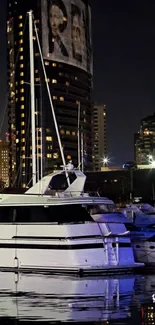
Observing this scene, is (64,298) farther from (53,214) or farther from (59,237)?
(53,214)

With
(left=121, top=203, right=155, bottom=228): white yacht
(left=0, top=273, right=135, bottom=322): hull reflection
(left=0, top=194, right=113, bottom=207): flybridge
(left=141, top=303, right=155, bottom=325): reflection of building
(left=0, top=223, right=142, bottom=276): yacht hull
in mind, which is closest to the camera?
(left=141, top=303, right=155, bottom=325): reflection of building

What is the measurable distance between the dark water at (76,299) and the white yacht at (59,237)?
98 cm

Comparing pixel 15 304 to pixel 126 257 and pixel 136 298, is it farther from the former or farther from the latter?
pixel 126 257

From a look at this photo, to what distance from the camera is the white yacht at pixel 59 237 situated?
30.0 m

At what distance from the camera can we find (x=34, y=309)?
21.7 metres

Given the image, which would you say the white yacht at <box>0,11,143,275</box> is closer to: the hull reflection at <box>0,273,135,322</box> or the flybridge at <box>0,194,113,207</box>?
the flybridge at <box>0,194,113,207</box>

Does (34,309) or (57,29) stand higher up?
(57,29)

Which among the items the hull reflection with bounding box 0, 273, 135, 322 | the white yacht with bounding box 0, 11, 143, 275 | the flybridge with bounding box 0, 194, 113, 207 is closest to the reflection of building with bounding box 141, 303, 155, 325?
the hull reflection with bounding box 0, 273, 135, 322

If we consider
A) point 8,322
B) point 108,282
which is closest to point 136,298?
point 108,282

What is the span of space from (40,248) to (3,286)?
152 inches

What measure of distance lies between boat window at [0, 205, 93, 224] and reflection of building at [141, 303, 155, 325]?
373 inches

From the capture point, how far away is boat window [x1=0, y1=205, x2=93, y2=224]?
30859mm

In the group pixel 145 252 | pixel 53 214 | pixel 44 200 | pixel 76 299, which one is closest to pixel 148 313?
pixel 76 299

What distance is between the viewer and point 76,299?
2364 cm
